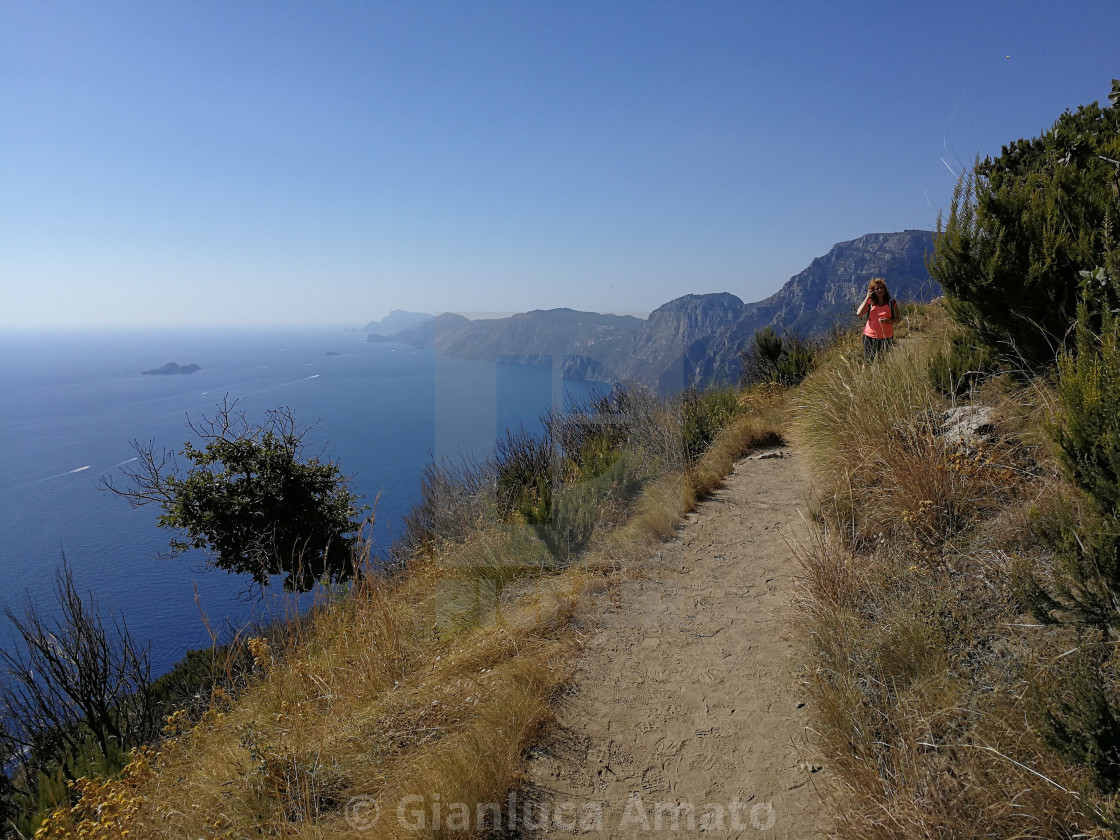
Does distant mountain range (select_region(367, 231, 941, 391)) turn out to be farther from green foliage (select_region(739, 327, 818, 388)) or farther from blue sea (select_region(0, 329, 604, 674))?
blue sea (select_region(0, 329, 604, 674))

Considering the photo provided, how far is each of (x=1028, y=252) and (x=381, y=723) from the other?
6.07 m

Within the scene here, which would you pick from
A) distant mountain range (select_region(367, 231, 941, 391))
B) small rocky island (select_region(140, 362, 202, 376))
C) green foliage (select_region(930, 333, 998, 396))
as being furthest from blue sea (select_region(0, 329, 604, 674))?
green foliage (select_region(930, 333, 998, 396))

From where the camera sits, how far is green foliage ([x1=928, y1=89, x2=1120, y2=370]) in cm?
447

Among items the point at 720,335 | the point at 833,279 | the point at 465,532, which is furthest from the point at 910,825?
the point at 833,279

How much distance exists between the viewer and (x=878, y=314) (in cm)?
808

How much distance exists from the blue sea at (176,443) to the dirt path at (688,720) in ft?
7.03

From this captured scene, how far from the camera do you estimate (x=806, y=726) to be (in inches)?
105

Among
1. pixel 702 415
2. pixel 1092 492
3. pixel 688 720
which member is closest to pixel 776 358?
pixel 702 415

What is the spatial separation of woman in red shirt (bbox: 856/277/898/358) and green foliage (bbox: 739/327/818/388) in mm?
2851

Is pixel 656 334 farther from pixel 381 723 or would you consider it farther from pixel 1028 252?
pixel 381 723

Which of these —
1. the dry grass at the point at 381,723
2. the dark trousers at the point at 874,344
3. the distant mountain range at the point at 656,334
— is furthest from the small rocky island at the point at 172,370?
the dark trousers at the point at 874,344

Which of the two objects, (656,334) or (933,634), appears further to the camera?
(656,334)

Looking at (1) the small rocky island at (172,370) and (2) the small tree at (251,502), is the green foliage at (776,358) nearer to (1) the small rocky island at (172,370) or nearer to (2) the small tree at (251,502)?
(2) the small tree at (251,502)

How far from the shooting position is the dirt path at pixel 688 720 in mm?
2314
